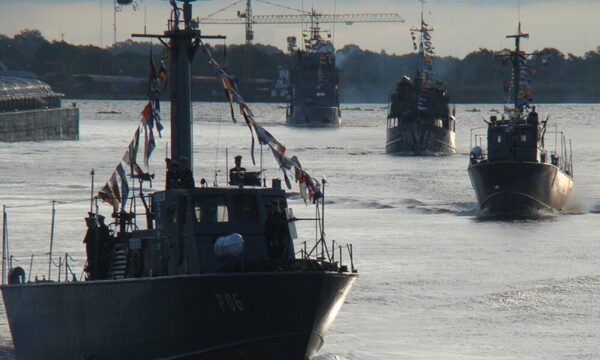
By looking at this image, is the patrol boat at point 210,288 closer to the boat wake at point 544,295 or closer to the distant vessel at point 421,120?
the boat wake at point 544,295

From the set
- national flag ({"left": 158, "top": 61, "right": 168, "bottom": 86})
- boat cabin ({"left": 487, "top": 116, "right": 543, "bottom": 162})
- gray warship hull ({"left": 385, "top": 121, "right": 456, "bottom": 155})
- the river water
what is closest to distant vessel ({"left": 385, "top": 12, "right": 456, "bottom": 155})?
gray warship hull ({"left": 385, "top": 121, "right": 456, "bottom": 155})

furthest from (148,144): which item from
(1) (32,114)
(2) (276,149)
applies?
(1) (32,114)

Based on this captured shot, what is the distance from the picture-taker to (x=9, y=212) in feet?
235

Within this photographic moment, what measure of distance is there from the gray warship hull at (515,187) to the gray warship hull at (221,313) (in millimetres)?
48101

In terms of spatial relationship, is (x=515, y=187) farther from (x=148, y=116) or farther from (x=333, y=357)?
(x=148, y=116)

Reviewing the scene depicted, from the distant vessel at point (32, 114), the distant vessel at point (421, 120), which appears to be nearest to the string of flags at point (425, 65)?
the distant vessel at point (421, 120)

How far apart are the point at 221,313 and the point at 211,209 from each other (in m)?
2.35

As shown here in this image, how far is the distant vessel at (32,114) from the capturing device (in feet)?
552

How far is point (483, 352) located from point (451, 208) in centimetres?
4779

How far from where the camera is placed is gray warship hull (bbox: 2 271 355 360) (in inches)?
1115

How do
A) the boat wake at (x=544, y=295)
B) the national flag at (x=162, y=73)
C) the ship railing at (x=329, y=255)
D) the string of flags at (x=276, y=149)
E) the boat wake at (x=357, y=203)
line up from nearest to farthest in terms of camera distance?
the ship railing at (x=329, y=255) → the string of flags at (x=276, y=149) → the national flag at (x=162, y=73) → the boat wake at (x=544, y=295) → the boat wake at (x=357, y=203)

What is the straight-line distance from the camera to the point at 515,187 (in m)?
77.1

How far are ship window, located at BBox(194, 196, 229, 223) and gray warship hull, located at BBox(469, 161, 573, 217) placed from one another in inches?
1924

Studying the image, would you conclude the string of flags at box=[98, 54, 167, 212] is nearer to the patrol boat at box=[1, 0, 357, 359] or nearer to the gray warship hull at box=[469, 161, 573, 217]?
the patrol boat at box=[1, 0, 357, 359]
